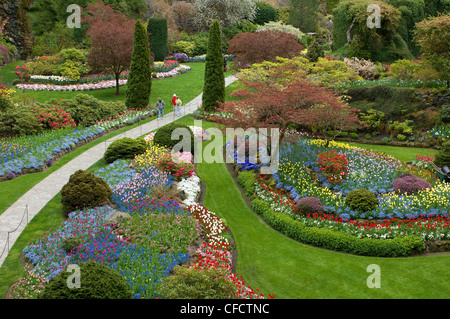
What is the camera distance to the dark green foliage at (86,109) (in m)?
21.4

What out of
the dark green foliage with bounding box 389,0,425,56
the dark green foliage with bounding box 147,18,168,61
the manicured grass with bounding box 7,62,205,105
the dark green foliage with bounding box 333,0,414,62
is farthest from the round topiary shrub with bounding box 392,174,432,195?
the dark green foliage with bounding box 147,18,168,61

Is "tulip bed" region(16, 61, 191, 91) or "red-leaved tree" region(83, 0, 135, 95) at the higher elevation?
"red-leaved tree" region(83, 0, 135, 95)

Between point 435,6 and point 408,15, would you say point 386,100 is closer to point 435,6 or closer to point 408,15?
point 408,15

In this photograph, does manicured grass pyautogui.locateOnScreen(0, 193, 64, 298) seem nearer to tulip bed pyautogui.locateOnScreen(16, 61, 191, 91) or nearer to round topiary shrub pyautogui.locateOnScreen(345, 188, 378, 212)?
round topiary shrub pyautogui.locateOnScreen(345, 188, 378, 212)

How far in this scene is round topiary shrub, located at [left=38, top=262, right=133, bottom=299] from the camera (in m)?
7.60

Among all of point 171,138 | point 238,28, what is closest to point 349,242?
point 171,138

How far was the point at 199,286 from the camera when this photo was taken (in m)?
8.45

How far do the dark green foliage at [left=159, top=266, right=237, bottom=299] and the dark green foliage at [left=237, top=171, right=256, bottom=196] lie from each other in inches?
240

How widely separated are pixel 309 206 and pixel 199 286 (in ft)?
17.2

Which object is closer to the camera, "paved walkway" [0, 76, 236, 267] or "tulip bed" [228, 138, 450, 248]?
"paved walkway" [0, 76, 236, 267]

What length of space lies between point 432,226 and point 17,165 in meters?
13.6

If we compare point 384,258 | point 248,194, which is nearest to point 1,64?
point 248,194

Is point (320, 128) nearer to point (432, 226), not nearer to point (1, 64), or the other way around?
point (432, 226)

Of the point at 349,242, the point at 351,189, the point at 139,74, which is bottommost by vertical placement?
the point at 349,242
